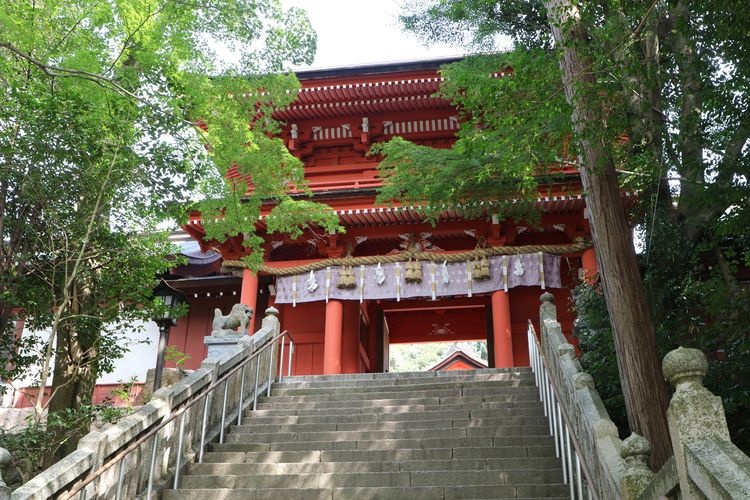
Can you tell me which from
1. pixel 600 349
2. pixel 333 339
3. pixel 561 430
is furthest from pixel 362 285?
pixel 561 430

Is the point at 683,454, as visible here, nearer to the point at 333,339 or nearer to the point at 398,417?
the point at 398,417

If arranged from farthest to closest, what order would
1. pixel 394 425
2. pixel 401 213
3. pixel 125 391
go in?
pixel 401 213 → pixel 125 391 → pixel 394 425

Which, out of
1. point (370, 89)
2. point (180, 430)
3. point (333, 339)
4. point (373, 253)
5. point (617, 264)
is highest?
point (370, 89)

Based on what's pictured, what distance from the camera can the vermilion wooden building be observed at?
12.3 meters

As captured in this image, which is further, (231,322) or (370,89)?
(370,89)

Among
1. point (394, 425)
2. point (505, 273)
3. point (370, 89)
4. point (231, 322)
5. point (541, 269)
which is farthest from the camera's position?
point (370, 89)

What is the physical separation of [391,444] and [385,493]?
116cm

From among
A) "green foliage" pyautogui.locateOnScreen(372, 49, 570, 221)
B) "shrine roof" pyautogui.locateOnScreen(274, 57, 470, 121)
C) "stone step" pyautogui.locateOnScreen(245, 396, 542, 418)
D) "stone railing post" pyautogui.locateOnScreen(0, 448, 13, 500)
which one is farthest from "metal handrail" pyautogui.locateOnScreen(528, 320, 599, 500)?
"shrine roof" pyautogui.locateOnScreen(274, 57, 470, 121)

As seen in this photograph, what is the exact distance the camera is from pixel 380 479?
6.06 m

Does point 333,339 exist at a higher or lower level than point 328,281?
lower

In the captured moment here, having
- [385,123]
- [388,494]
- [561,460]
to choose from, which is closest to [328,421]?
[388,494]

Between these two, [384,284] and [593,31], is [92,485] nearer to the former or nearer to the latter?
[593,31]

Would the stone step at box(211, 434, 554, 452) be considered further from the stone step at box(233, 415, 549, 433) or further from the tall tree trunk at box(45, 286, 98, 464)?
the tall tree trunk at box(45, 286, 98, 464)

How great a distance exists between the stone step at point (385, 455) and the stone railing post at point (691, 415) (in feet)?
11.2
